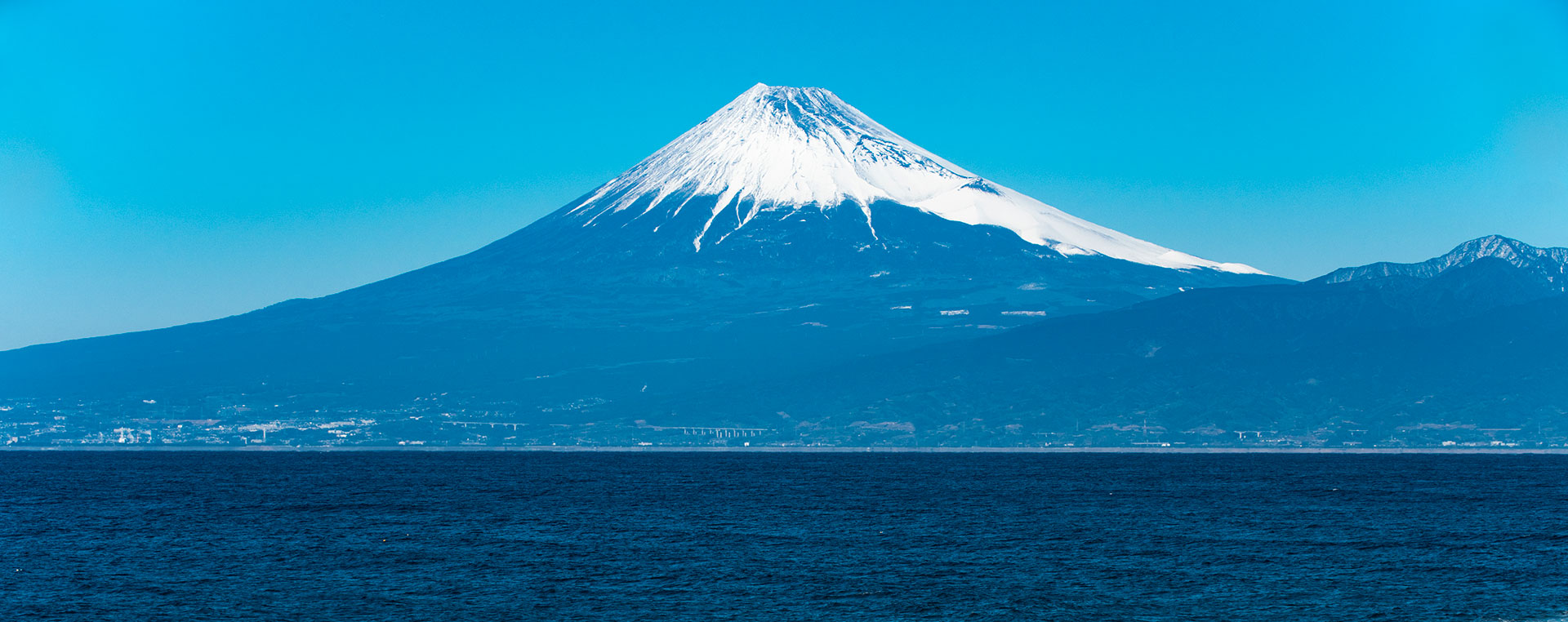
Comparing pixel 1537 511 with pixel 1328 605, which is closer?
pixel 1328 605

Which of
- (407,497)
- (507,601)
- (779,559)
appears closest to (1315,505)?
(779,559)

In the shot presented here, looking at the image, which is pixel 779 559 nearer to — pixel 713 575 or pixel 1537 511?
Answer: pixel 713 575

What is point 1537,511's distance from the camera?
12538 cm

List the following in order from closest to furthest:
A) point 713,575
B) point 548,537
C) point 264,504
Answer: point 713,575 < point 548,537 < point 264,504

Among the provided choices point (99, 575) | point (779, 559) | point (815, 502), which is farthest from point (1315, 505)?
point (99, 575)

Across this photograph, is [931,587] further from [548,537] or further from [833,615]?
[548,537]

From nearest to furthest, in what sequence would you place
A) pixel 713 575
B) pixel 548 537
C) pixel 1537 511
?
pixel 713 575, pixel 548 537, pixel 1537 511

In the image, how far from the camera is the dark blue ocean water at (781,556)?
2623 inches

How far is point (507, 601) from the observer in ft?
223

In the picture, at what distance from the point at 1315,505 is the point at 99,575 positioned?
→ 9781cm

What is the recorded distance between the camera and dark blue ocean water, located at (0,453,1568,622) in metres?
66.6

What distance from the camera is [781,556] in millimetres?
87562

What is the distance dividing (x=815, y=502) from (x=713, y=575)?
60802 mm

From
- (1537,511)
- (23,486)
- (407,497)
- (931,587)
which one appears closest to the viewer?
(931,587)
